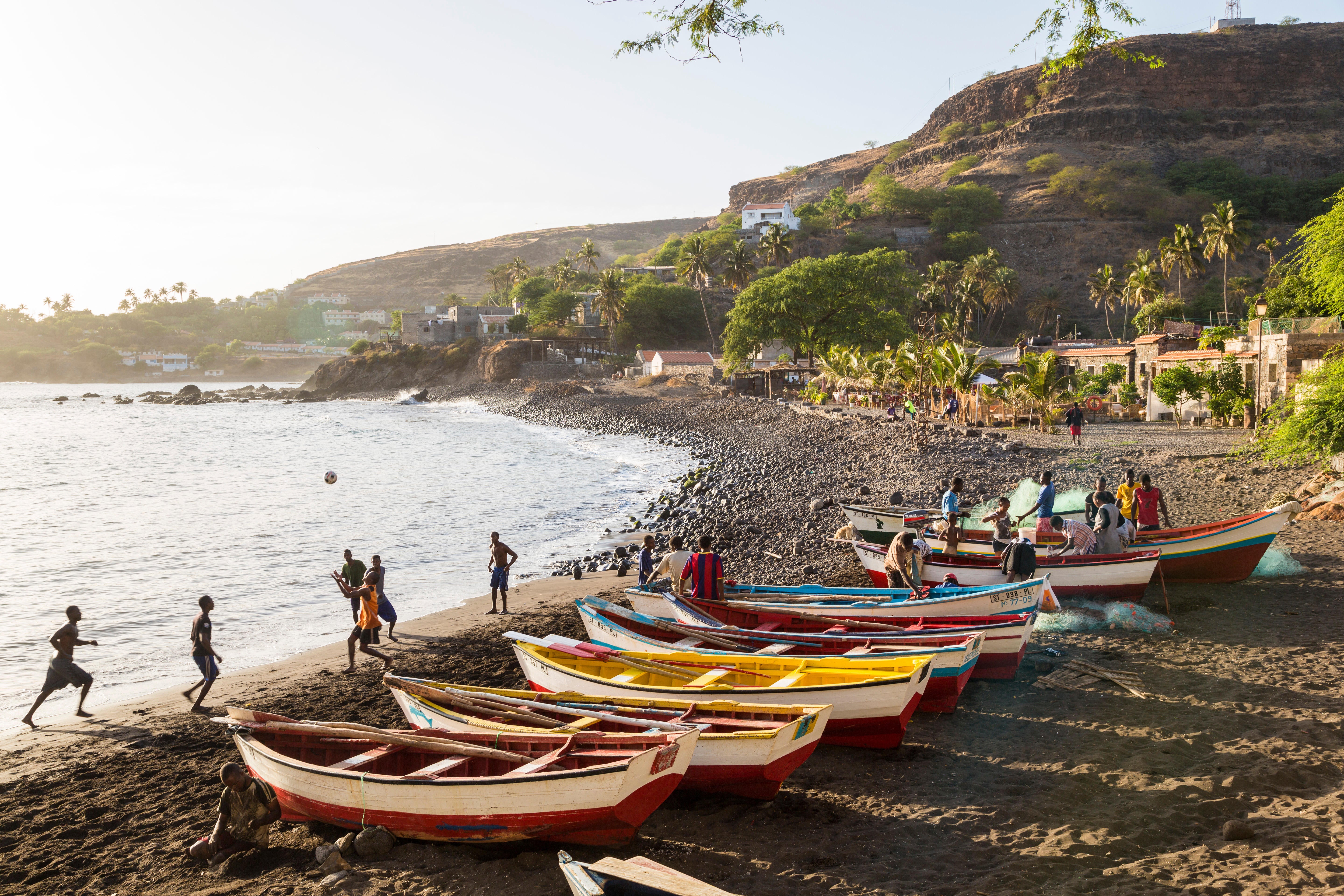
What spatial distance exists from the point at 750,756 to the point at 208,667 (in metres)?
7.63

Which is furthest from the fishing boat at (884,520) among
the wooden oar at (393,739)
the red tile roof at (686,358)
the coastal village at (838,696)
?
the red tile roof at (686,358)

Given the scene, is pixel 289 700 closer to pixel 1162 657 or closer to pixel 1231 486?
pixel 1162 657

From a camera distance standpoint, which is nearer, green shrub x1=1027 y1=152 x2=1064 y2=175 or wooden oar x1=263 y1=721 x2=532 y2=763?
wooden oar x1=263 y1=721 x2=532 y2=763

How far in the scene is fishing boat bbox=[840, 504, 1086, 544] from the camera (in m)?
15.0

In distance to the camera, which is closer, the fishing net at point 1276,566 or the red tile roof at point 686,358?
the fishing net at point 1276,566

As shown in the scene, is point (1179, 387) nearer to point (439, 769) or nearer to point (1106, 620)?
point (1106, 620)

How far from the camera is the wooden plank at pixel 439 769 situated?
19.9ft

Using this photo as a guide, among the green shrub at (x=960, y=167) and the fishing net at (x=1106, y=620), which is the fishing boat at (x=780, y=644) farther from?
the green shrub at (x=960, y=167)

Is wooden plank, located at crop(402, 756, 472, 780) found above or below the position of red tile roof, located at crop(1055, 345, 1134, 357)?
below

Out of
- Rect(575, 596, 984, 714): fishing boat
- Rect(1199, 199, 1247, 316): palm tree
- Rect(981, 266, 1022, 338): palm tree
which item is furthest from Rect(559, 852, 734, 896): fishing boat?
Rect(981, 266, 1022, 338): palm tree

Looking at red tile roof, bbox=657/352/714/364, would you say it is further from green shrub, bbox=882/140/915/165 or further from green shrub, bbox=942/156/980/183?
green shrub, bbox=882/140/915/165

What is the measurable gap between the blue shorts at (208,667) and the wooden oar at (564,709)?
3.82m

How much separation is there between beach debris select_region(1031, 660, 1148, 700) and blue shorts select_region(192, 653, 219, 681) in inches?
409

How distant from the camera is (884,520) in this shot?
50.1 feet
